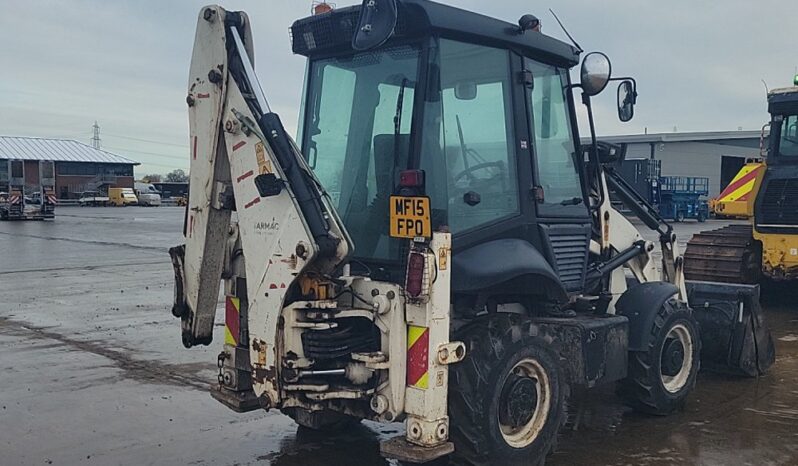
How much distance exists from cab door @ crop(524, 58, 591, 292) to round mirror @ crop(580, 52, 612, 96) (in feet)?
0.60

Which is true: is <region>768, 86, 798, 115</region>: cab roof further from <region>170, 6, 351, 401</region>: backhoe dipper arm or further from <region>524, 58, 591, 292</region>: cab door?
<region>170, 6, 351, 401</region>: backhoe dipper arm

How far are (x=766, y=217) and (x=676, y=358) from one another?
213 inches

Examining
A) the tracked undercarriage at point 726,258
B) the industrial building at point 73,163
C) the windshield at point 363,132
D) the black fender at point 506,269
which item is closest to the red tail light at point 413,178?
the windshield at point 363,132

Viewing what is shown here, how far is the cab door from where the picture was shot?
16.6 ft

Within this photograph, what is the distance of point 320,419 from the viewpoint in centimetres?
548

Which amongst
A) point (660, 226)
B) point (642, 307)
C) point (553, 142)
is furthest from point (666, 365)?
point (553, 142)

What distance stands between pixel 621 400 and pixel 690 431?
674 mm

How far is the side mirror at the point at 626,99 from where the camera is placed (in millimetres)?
5629

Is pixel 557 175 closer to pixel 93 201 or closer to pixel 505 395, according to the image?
pixel 505 395

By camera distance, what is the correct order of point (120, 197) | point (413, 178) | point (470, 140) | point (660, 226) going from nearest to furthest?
point (413, 178) < point (470, 140) < point (660, 226) < point (120, 197)

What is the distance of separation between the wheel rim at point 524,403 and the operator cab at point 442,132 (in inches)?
27.1

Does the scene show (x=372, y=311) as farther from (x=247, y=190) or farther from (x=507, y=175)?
(x=507, y=175)

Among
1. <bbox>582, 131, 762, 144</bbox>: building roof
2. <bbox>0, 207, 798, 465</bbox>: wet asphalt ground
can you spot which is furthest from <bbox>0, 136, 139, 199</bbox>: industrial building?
<bbox>0, 207, 798, 465</bbox>: wet asphalt ground

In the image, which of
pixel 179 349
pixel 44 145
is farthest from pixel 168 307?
pixel 44 145
